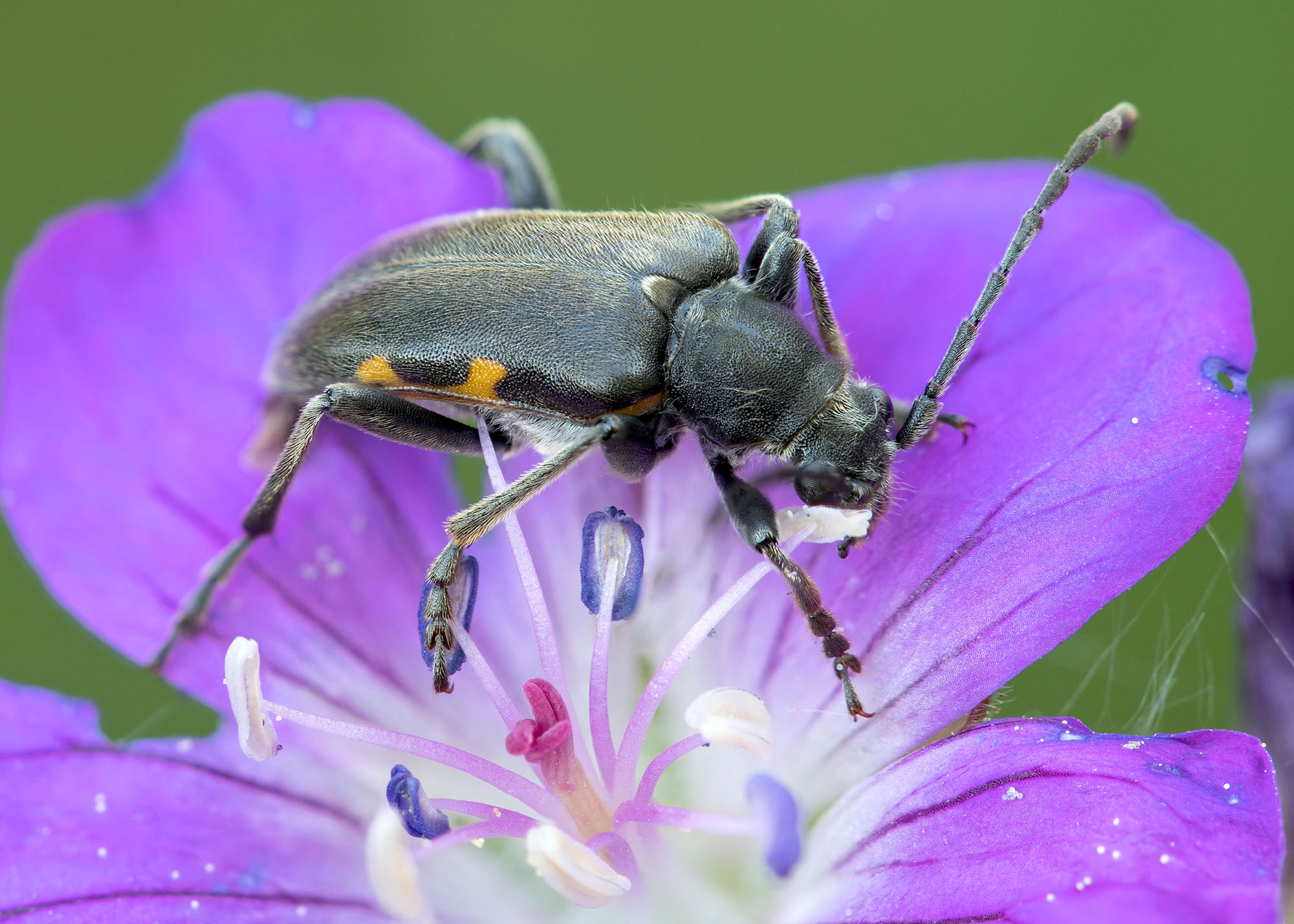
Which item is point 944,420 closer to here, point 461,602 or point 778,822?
point 778,822

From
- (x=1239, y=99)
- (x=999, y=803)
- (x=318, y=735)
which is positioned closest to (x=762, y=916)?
(x=999, y=803)

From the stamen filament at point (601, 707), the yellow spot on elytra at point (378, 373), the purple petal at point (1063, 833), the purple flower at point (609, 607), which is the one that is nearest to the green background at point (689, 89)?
the purple flower at point (609, 607)

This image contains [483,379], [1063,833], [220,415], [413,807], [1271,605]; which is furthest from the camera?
[220,415]

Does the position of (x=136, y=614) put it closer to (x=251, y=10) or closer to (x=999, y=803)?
(x=999, y=803)

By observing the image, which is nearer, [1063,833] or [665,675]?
[1063,833]

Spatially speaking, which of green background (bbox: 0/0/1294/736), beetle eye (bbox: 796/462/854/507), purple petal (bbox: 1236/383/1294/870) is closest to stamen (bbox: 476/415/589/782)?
beetle eye (bbox: 796/462/854/507)

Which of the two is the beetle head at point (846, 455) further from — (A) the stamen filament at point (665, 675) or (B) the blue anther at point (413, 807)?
(B) the blue anther at point (413, 807)

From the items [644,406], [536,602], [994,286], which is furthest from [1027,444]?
[536,602]
